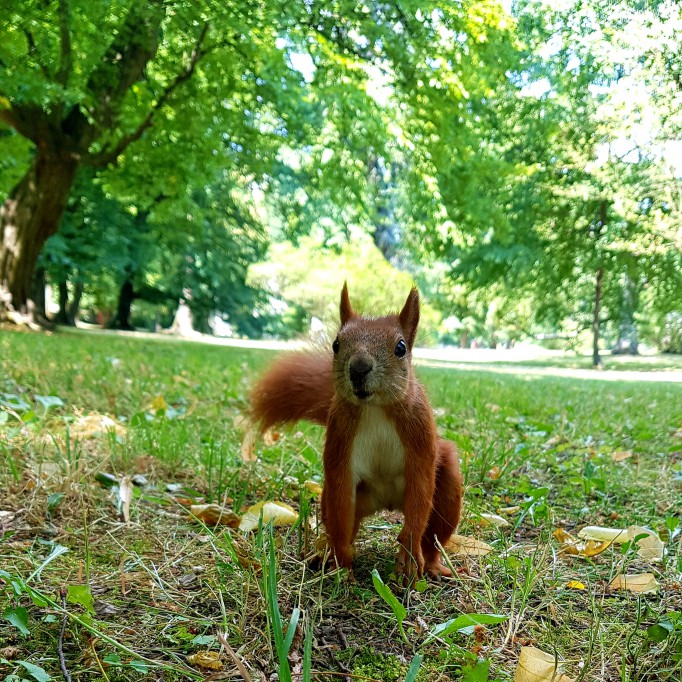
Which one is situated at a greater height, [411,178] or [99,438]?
[411,178]

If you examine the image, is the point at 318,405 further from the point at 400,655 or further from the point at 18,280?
the point at 18,280

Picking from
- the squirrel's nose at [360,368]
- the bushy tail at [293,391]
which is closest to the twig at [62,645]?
the squirrel's nose at [360,368]

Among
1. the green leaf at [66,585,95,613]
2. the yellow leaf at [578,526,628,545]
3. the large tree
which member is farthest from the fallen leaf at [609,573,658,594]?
the large tree

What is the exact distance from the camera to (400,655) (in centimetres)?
98

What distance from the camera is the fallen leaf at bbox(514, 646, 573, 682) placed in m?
0.88

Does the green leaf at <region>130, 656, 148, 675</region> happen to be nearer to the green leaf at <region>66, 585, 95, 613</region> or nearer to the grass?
the grass

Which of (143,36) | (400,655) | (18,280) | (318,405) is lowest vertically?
(400,655)

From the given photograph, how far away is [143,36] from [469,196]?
3.89m

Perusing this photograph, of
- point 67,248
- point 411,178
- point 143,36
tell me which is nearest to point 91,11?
point 143,36

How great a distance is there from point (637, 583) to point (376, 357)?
71 cm

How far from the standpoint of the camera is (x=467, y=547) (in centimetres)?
145

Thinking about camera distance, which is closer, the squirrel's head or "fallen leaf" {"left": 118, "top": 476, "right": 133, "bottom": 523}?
the squirrel's head

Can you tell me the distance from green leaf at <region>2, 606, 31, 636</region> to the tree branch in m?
6.56

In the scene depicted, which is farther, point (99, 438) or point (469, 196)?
point (469, 196)
